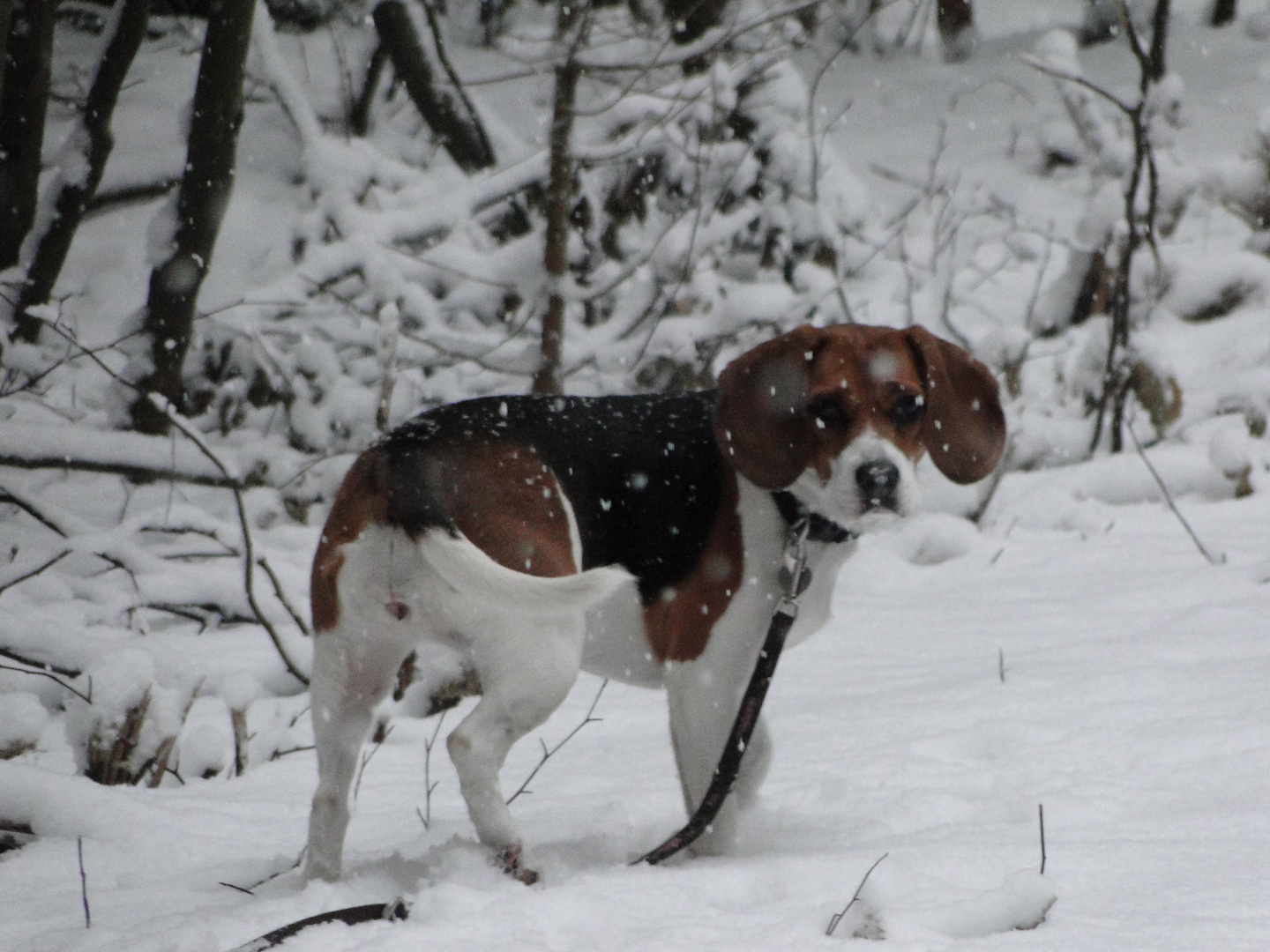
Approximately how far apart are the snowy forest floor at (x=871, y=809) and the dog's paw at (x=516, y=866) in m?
0.02

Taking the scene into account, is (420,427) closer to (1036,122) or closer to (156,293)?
(156,293)

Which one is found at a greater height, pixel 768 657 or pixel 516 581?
pixel 516 581

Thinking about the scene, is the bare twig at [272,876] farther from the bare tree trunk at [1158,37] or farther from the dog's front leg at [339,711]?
the bare tree trunk at [1158,37]

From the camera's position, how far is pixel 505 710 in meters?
2.29

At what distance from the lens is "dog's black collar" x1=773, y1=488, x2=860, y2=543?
2723mm

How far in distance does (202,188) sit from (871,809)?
10.5ft

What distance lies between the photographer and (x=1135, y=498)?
6449 mm

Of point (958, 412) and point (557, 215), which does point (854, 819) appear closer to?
point (958, 412)

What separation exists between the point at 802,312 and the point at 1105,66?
12832 mm

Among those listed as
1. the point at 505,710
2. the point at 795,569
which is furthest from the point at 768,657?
the point at 505,710

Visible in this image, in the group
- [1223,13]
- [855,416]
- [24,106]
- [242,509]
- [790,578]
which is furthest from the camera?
[1223,13]

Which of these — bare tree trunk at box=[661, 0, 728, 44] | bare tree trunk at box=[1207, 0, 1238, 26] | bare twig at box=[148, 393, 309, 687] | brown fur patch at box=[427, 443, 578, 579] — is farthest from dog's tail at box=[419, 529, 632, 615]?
bare tree trunk at box=[1207, 0, 1238, 26]

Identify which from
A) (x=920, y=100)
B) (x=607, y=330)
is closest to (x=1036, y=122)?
(x=920, y=100)

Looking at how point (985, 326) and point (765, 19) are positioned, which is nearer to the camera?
point (765, 19)
